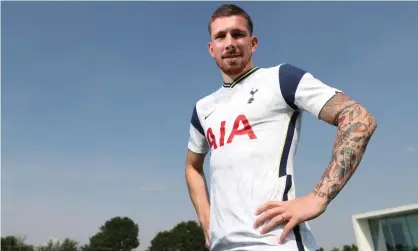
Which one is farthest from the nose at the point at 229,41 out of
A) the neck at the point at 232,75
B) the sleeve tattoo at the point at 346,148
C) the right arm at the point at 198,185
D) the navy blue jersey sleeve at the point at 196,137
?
the right arm at the point at 198,185

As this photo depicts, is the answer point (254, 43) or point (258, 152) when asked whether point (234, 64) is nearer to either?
point (254, 43)

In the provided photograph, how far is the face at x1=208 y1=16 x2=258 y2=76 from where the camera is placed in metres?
3.27

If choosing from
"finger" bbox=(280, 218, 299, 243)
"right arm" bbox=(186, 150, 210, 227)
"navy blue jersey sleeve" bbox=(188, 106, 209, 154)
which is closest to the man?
"finger" bbox=(280, 218, 299, 243)

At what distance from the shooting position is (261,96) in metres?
3.03

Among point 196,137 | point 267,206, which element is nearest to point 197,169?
point 196,137

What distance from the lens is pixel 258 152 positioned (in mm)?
2855

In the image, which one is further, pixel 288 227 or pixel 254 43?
pixel 254 43

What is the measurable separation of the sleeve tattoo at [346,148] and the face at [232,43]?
1021 millimetres

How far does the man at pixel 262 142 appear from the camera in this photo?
2551 millimetres

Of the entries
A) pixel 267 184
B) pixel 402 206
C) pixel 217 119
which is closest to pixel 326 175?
pixel 267 184

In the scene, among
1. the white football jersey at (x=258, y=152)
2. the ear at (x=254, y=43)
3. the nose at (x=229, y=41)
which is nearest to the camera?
the white football jersey at (x=258, y=152)

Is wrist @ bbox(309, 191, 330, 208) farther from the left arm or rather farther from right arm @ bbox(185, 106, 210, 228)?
right arm @ bbox(185, 106, 210, 228)

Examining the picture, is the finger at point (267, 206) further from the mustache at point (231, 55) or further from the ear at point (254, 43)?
the ear at point (254, 43)

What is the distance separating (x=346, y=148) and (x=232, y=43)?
1.27 meters
